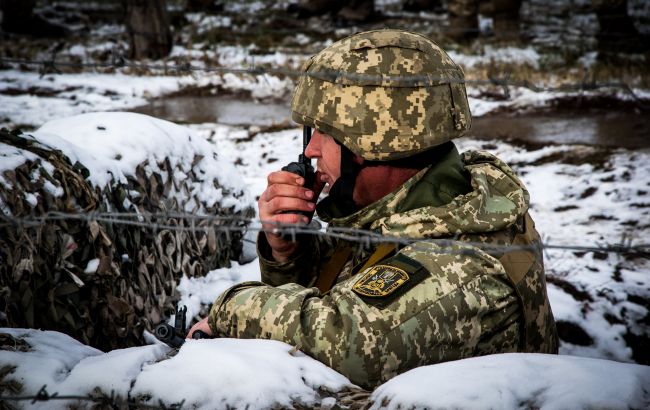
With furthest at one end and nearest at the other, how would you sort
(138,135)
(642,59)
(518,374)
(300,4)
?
(300,4)
(642,59)
(138,135)
(518,374)

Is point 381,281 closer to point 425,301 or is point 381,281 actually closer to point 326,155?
point 425,301

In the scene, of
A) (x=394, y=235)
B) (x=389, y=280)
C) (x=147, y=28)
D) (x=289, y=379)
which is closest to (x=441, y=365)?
(x=389, y=280)

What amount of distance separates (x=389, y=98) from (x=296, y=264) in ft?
2.94

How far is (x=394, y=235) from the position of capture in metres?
2.32

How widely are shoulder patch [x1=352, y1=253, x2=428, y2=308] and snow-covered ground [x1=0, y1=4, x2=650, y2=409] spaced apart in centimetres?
27

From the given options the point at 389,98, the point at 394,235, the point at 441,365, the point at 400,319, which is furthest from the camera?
Answer: the point at 389,98

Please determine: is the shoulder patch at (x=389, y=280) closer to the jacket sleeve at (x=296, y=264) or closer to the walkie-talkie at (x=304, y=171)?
the walkie-talkie at (x=304, y=171)

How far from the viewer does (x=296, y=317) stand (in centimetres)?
210

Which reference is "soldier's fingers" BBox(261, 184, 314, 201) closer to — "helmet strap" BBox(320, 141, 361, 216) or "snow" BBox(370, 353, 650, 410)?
"helmet strap" BBox(320, 141, 361, 216)

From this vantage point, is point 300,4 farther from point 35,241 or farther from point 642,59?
point 35,241

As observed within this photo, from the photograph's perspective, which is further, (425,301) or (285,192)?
(285,192)

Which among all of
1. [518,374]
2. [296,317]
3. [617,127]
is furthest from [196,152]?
[617,127]

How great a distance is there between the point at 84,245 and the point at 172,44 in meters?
12.4

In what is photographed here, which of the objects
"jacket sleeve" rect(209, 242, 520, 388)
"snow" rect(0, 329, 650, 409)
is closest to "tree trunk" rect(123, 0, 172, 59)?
"jacket sleeve" rect(209, 242, 520, 388)
